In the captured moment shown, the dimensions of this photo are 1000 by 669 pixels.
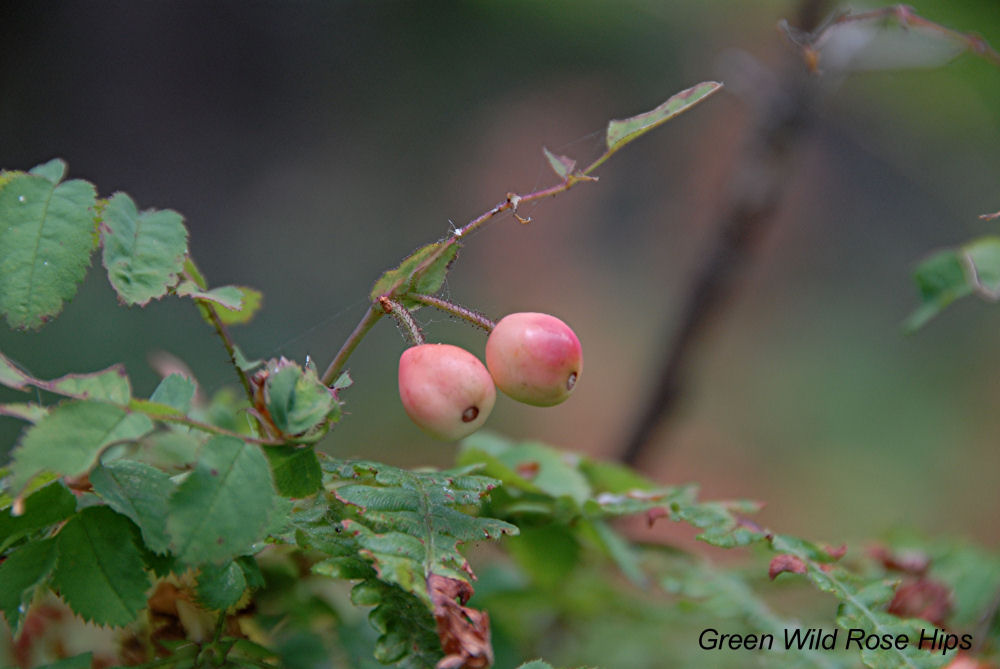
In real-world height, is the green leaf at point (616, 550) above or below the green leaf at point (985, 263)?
below

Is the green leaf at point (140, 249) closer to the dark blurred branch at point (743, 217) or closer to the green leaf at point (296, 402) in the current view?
the green leaf at point (296, 402)

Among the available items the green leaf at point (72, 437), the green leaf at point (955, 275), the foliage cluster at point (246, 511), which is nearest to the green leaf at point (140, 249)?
the foliage cluster at point (246, 511)

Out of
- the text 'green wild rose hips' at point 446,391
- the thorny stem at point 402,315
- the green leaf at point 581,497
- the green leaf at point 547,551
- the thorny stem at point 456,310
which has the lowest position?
the green leaf at point 547,551

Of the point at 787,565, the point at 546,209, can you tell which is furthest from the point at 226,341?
the point at 546,209

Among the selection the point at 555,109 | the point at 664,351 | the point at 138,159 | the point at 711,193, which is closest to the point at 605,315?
the point at 711,193

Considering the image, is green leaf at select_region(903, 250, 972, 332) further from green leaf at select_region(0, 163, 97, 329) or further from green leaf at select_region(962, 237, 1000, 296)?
green leaf at select_region(0, 163, 97, 329)

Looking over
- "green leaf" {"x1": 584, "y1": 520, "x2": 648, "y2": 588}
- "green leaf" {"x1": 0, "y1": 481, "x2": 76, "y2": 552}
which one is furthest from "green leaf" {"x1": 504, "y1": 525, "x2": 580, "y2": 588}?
"green leaf" {"x1": 0, "y1": 481, "x2": 76, "y2": 552}
